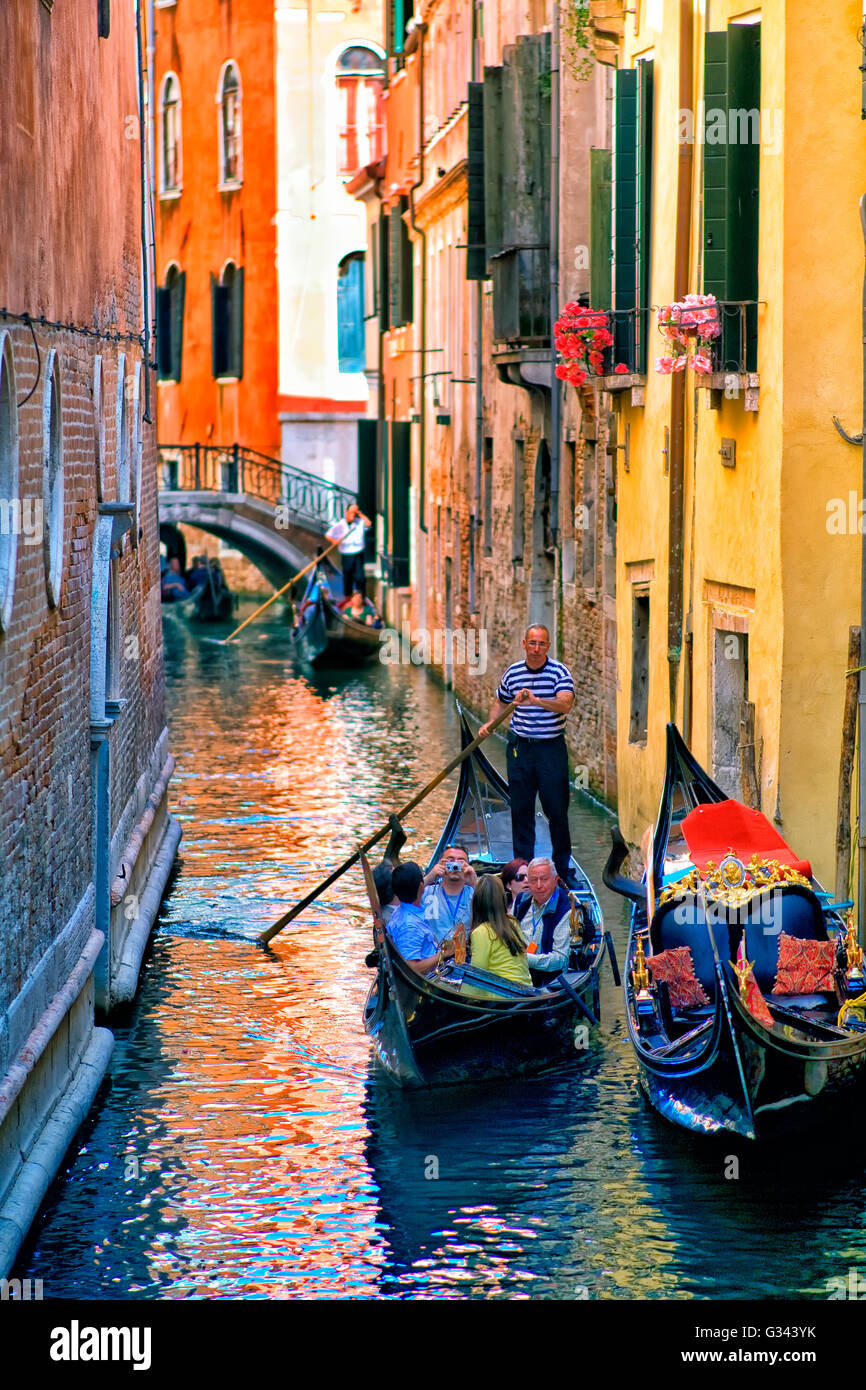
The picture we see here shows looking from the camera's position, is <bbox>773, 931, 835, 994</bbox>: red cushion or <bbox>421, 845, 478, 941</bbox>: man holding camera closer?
<bbox>773, 931, 835, 994</bbox>: red cushion

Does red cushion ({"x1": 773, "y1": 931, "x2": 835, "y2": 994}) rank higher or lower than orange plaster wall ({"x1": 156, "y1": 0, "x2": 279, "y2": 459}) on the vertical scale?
lower

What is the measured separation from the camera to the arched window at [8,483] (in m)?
7.34

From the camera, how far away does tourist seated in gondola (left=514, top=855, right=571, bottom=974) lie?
9695 millimetres

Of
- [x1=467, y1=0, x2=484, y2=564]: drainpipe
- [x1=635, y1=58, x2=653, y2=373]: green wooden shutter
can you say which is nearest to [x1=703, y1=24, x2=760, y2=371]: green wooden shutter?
[x1=635, y1=58, x2=653, y2=373]: green wooden shutter

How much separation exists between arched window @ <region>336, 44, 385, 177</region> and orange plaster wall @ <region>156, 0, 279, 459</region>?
1.11 m

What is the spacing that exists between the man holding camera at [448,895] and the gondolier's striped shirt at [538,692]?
58.1 inches

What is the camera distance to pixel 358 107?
36.0 meters

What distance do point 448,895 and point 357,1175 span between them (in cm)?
205

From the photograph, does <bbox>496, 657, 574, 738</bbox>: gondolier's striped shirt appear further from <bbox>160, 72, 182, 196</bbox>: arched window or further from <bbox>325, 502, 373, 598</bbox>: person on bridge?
<bbox>160, 72, 182, 196</bbox>: arched window

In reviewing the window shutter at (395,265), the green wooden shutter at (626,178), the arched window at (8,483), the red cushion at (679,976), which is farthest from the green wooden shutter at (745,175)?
the window shutter at (395,265)

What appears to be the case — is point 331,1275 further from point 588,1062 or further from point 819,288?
point 819,288

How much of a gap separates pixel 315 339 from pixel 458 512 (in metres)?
12.8

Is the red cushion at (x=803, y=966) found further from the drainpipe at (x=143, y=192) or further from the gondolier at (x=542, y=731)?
the drainpipe at (x=143, y=192)

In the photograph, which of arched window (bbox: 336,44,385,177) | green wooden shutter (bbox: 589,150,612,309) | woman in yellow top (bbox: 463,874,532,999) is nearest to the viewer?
woman in yellow top (bbox: 463,874,532,999)
